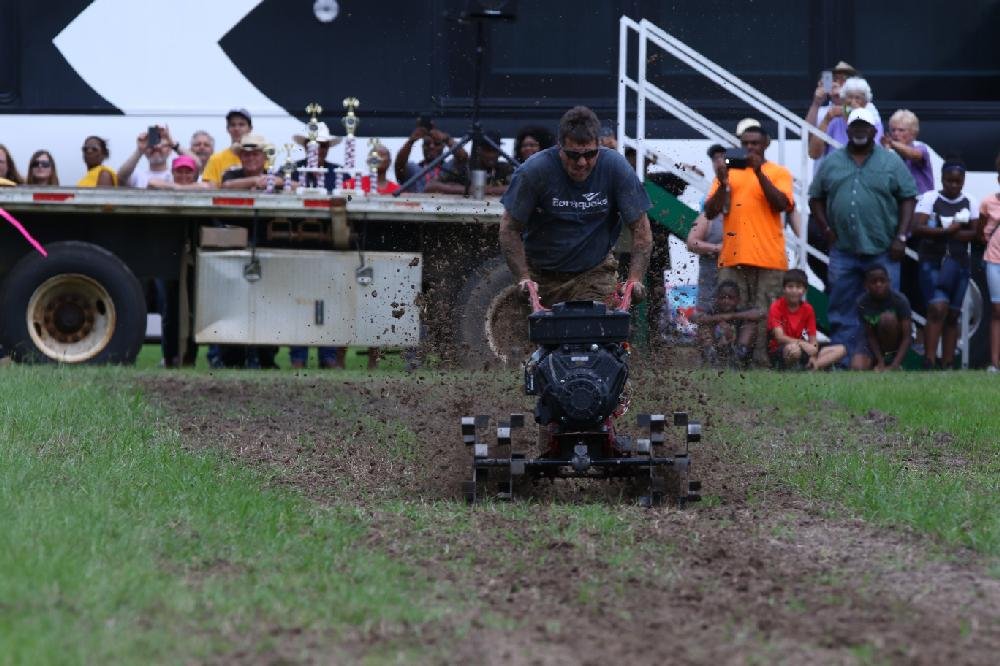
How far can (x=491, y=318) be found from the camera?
16.5 m

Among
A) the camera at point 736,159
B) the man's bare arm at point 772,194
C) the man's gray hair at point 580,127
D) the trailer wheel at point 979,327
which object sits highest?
the camera at point 736,159

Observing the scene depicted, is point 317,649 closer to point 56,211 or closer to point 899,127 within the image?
point 56,211

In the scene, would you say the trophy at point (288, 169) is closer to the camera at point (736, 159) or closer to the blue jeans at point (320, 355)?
the blue jeans at point (320, 355)

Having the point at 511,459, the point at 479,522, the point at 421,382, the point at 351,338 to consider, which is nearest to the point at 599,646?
the point at 479,522

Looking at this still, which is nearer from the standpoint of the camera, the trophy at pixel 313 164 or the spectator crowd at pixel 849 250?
the trophy at pixel 313 164

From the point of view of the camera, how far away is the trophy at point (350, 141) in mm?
16844

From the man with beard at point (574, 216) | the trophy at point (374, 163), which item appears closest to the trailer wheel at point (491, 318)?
the trophy at point (374, 163)

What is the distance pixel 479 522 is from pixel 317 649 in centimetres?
276

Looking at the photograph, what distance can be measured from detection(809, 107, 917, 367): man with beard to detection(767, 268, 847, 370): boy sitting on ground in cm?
42

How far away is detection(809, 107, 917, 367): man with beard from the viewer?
16984mm

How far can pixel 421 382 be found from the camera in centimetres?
1473

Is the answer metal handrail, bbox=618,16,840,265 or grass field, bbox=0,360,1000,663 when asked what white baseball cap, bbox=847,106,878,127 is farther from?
grass field, bbox=0,360,1000,663

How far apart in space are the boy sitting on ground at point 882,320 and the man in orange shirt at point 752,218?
823 mm

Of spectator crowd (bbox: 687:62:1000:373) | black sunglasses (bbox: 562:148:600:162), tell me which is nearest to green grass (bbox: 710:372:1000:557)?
spectator crowd (bbox: 687:62:1000:373)
